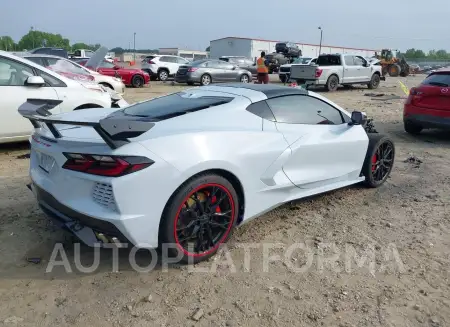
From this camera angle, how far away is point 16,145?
6.89 metres

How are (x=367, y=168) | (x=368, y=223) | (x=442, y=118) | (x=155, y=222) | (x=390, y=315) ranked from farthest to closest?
(x=442, y=118), (x=367, y=168), (x=368, y=223), (x=155, y=222), (x=390, y=315)

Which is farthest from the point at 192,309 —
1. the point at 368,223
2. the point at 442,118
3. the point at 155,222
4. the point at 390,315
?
the point at 442,118

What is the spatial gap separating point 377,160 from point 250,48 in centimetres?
4660

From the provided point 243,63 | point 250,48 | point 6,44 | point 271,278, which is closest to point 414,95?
point 271,278

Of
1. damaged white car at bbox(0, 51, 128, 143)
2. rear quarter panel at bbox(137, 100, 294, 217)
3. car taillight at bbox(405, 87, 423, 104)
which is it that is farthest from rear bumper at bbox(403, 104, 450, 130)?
damaged white car at bbox(0, 51, 128, 143)

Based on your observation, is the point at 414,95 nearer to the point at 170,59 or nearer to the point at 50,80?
the point at 50,80

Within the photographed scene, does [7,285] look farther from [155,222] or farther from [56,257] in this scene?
[155,222]

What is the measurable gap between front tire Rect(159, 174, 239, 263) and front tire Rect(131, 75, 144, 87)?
1676cm

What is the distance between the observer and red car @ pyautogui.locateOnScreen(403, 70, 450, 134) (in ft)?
24.7

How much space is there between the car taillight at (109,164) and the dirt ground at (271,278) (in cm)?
87

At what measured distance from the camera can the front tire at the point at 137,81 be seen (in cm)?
1894

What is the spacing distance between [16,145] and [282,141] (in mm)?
5261

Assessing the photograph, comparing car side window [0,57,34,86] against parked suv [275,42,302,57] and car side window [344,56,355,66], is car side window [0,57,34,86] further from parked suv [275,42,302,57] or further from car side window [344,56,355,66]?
parked suv [275,42,302,57]

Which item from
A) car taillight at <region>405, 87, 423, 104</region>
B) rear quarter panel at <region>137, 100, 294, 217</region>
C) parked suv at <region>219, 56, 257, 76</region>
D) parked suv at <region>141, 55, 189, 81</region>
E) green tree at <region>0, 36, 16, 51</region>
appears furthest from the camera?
green tree at <region>0, 36, 16, 51</region>
